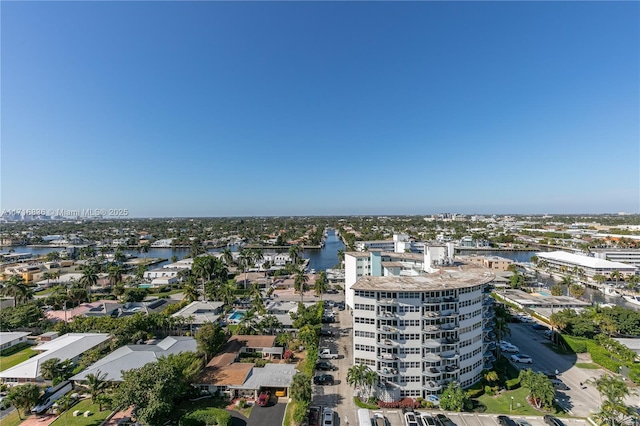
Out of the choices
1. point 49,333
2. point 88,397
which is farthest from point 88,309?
point 88,397

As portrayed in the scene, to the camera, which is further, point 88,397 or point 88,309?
point 88,309

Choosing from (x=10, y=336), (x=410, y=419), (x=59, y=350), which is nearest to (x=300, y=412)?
(x=410, y=419)

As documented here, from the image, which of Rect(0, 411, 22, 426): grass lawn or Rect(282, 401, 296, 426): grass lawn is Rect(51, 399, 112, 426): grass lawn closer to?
Rect(0, 411, 22, 426): grass lawn

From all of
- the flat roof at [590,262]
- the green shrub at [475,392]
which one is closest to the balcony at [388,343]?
the green shrub at [475,392]

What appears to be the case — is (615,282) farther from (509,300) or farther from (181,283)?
(181,283)

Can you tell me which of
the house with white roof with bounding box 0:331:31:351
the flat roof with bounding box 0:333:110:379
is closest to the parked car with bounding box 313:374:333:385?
the flat roof with bounding box 0:333:110:379
